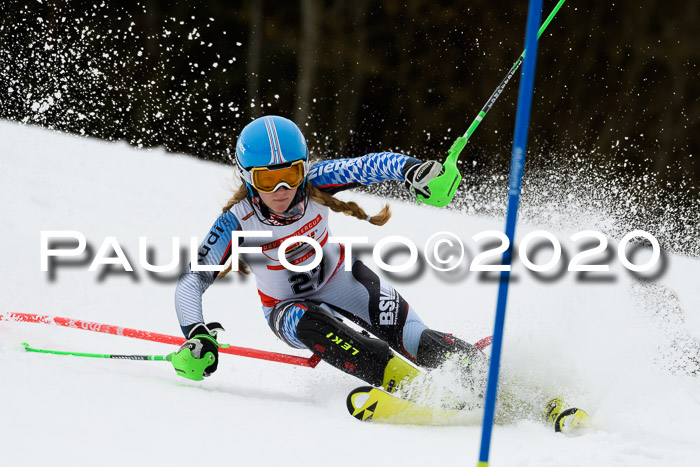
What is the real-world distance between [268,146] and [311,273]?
0.67 metres

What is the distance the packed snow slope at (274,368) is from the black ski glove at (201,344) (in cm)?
14

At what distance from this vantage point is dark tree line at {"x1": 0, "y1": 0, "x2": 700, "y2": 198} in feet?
50.1

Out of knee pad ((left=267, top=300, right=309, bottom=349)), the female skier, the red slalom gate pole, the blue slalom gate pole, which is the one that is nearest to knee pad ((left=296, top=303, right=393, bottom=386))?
the female skier

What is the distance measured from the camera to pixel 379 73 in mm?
16312

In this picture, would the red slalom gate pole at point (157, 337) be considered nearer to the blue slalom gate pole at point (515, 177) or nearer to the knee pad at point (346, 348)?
the knee pad at point (346, 348)

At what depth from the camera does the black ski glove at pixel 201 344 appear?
2711 millimetres

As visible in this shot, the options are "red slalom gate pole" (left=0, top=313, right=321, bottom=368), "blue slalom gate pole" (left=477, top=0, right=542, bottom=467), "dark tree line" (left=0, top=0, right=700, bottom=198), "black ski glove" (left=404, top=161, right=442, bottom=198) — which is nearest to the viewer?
"blue slalom gate pole" (left=477, top=0, right=542, bottom=467)

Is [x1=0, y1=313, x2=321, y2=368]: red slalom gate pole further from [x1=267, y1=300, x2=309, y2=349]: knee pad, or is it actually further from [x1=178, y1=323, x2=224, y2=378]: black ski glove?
[x1=178, y1=323, x2=224, y2=378]: black ski glove

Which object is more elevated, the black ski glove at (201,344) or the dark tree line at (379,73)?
the dark tree line at (379,73)

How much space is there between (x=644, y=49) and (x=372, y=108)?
624cm

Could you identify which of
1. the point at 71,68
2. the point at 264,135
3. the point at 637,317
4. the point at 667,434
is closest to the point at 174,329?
the point at 264,135

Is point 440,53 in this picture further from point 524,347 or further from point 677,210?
point 524,347

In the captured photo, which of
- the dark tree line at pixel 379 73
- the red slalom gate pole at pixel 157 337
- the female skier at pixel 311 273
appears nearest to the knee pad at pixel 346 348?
the female skier at pixel 311 273

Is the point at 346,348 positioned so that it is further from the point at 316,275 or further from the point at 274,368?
the point at 274,368
